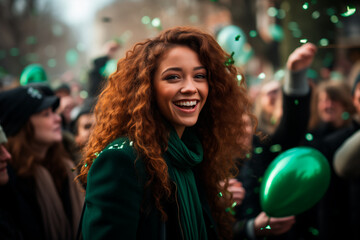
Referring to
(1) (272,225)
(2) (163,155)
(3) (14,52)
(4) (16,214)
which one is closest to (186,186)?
(2) (163,155)

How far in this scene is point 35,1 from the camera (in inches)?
730

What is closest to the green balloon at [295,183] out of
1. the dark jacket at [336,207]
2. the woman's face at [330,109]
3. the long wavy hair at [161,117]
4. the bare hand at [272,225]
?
the bare hand at [272,225]

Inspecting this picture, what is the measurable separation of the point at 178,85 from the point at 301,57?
3.96 feet

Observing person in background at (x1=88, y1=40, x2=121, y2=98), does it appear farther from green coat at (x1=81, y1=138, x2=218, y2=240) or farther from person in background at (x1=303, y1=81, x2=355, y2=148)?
green coat at (x1=81, y1=138, x2=218, y2=240)

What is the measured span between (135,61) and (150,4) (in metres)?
21.9

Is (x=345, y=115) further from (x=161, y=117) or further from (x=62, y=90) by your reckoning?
(x=62, y=90)

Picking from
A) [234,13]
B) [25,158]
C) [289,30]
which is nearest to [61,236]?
[25,158]

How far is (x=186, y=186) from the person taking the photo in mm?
1750

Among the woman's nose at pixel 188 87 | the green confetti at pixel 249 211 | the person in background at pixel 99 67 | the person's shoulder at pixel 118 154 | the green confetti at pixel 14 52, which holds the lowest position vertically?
the green confetti at pixel 249 211

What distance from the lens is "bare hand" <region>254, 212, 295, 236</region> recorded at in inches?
91.2

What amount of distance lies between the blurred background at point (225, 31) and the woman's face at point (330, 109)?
0.80 m

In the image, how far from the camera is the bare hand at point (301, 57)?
7.86ft

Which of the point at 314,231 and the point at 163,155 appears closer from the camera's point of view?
the point at 163,155

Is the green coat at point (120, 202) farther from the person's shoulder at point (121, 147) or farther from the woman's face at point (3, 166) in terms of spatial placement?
the woman's face at point (3, 166)
